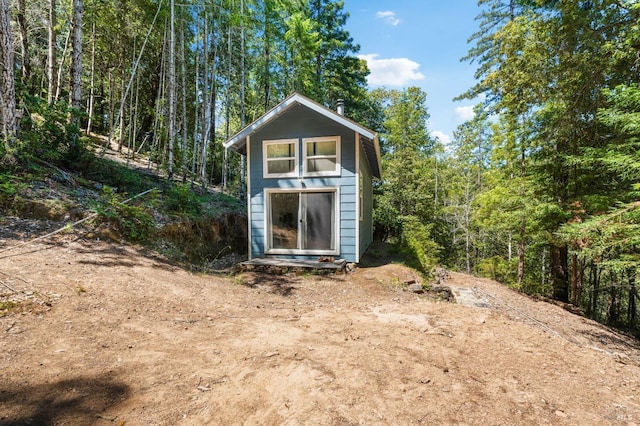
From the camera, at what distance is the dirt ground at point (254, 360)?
2.31m

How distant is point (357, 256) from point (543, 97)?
744 cm

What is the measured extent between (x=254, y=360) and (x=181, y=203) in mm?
7200

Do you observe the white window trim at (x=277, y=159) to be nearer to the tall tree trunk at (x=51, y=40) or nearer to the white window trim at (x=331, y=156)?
the white window trim at (x=331, y=156)

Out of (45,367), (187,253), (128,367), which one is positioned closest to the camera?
(45,367)

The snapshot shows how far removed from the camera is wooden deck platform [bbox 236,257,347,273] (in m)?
7.80

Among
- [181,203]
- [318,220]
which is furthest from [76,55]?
[318,220]

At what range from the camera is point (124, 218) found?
687 cm

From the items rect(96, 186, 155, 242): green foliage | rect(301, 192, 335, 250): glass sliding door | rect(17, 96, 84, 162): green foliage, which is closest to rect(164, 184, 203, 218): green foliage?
rect(96, 186, 155, 242): green foliage

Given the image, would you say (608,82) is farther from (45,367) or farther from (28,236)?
(28,236)

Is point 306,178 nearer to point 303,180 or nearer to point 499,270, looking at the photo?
point 303,180

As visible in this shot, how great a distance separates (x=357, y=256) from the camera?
815 centimetres

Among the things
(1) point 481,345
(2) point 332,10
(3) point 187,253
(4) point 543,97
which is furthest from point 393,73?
(1) point 481,345

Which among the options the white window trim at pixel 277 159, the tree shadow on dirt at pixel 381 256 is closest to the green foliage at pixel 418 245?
the tree shadow on dirt at pixel 381 256

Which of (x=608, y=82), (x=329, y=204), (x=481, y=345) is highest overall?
(x=608, y=82)
